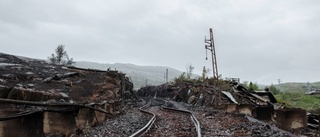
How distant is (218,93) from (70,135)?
49.4ft

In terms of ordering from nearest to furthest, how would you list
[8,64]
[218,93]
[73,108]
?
[73,108] → [8,64] → [218,93]

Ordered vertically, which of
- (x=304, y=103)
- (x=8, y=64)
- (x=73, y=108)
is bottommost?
(x=304, y=103)

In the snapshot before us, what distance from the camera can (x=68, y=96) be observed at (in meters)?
13.7

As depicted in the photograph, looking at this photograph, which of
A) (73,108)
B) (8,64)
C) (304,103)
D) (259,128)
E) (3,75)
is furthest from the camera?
(304,103)

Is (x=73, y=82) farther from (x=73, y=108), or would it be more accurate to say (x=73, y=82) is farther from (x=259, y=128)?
(x=259, y=128)

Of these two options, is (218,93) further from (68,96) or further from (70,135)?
(70,135)

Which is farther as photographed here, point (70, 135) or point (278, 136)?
point (70, 135)

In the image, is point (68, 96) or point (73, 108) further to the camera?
point (68, 96)

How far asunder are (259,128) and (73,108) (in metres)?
6.03

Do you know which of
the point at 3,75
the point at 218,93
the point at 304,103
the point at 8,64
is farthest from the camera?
the point at 304,103

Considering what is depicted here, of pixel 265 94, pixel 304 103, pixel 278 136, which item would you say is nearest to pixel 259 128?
pixel 278 136

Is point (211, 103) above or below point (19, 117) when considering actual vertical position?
below

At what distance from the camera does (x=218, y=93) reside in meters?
21.8

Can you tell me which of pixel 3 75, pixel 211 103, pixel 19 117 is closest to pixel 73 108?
pixel 19 117
